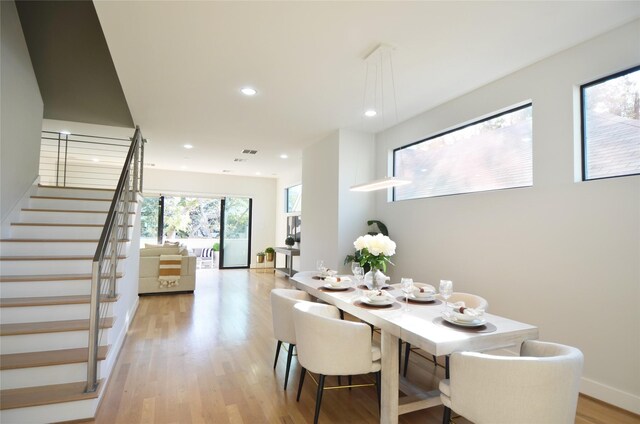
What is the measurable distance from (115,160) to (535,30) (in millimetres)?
8366

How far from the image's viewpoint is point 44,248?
11.3 feet

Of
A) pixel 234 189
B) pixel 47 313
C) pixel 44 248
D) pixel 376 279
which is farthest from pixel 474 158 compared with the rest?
pixel 234 189

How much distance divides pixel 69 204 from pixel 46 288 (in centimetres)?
172

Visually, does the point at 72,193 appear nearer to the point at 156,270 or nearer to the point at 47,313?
the point at 156,270

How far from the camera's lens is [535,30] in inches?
100

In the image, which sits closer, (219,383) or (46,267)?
(219,383)

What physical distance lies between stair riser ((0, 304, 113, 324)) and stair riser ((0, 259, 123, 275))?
521mm

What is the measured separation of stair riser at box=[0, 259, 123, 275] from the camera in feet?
10.2

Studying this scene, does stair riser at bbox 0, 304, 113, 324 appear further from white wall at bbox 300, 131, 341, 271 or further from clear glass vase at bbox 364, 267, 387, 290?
white wall at bbox 300, 131, 341, 271

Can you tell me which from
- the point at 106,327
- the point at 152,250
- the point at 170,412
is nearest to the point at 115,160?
the point at 152,250

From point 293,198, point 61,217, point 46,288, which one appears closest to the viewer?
point 46,288

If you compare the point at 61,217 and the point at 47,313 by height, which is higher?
the point at 61,217

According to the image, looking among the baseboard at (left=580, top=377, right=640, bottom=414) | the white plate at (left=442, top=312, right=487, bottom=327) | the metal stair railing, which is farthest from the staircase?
the baseboard at (left=580, top=377, right=640, bottom=414)

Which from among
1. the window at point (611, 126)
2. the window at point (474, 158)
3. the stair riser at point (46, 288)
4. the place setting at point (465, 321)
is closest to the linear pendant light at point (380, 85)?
the window at point (474, 158)
